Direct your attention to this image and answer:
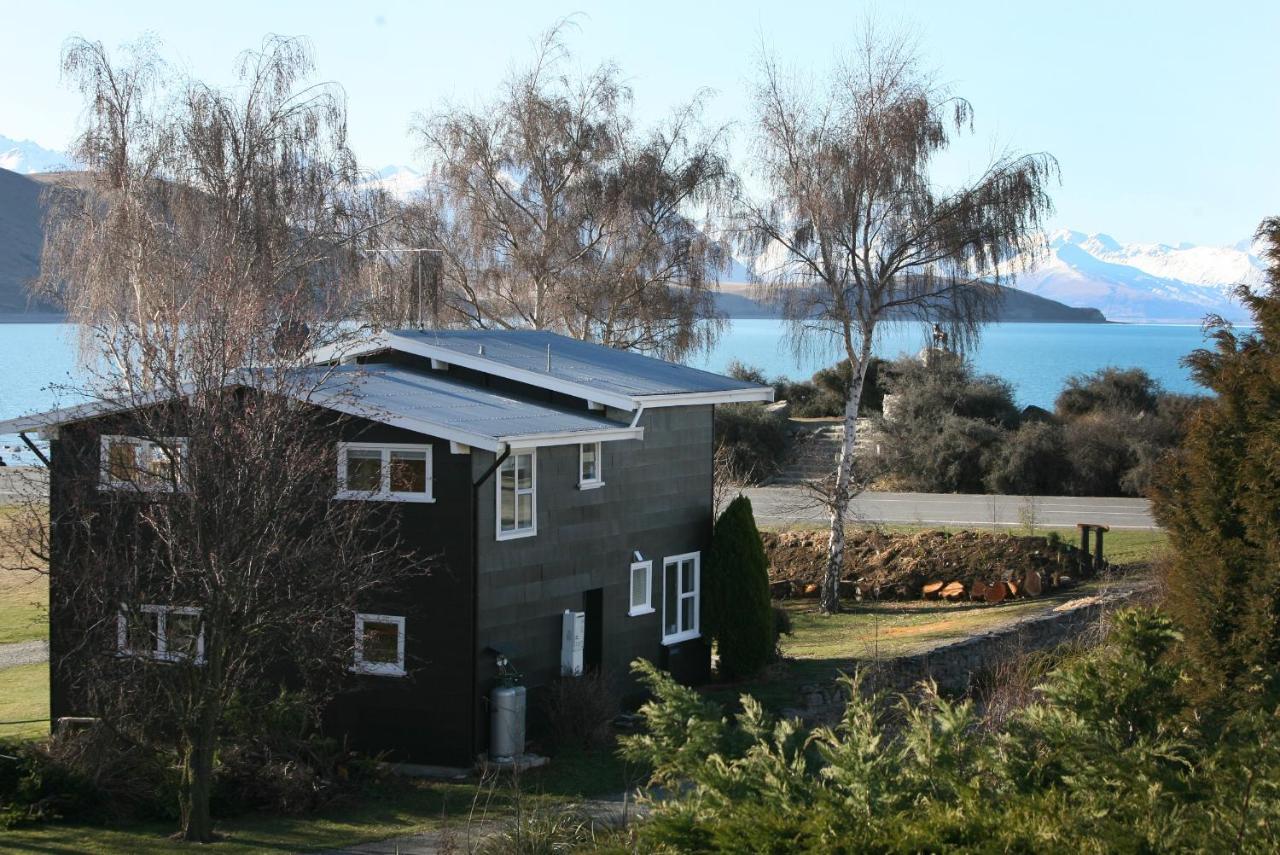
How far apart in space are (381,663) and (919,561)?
16338mm

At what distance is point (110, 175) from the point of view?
30.1 metres

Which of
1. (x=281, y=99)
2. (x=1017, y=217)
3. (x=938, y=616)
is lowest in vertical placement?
(x=938, y=616)

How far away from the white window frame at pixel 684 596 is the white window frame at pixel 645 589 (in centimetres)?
45

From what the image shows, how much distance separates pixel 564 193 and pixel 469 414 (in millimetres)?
21344

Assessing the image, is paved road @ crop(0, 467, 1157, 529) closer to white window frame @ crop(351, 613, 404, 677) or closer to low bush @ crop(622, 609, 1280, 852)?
white window frame @ crop(351, 613, 404, 677)

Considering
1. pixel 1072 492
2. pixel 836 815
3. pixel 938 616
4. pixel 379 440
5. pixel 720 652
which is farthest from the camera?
pixel 1072 492

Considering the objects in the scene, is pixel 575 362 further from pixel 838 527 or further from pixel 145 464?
pixel 838 527

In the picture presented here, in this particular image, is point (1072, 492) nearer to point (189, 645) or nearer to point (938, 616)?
point (938, 616)

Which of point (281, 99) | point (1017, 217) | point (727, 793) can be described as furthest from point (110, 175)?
point (727, 793)

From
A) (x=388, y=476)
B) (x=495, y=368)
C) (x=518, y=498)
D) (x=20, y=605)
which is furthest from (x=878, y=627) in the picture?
(x=20, y=605)

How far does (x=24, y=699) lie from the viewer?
20.0 m

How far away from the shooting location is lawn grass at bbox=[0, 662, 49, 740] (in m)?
17.9

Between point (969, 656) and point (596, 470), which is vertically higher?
point (596, 470)

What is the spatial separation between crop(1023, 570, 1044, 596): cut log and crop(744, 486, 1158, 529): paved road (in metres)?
5.26
